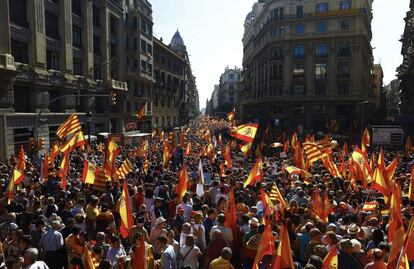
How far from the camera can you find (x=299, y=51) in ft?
204

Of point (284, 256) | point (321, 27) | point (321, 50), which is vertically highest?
point (321, 27)

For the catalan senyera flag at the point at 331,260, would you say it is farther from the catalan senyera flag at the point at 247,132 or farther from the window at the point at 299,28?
the window at the point at 299,28

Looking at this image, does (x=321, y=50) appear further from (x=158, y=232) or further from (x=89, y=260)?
(x=89, y=260)

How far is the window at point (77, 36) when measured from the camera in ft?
123

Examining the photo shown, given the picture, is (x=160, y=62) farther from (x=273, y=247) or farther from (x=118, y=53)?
(x=273, y=247)

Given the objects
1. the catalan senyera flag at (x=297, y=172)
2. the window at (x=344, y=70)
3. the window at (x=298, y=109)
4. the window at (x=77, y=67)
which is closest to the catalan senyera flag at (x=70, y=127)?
the catalan senyera flag at (x=297, y=172)

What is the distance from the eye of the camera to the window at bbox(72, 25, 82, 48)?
37.4m

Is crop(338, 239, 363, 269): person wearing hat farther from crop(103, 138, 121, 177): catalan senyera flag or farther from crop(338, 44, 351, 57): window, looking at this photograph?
crop(338, 44, 351, 57): window

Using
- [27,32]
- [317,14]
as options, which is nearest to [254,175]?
[27,32]

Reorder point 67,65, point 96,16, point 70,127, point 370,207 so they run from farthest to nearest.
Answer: point 96,16
point 67,65
point 70,127
point 370,207

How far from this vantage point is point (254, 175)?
1349 centimetres

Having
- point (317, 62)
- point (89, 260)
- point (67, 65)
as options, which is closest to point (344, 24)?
point (317, 62)

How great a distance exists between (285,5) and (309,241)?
5980cm

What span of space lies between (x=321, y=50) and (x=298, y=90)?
7.08 meters
